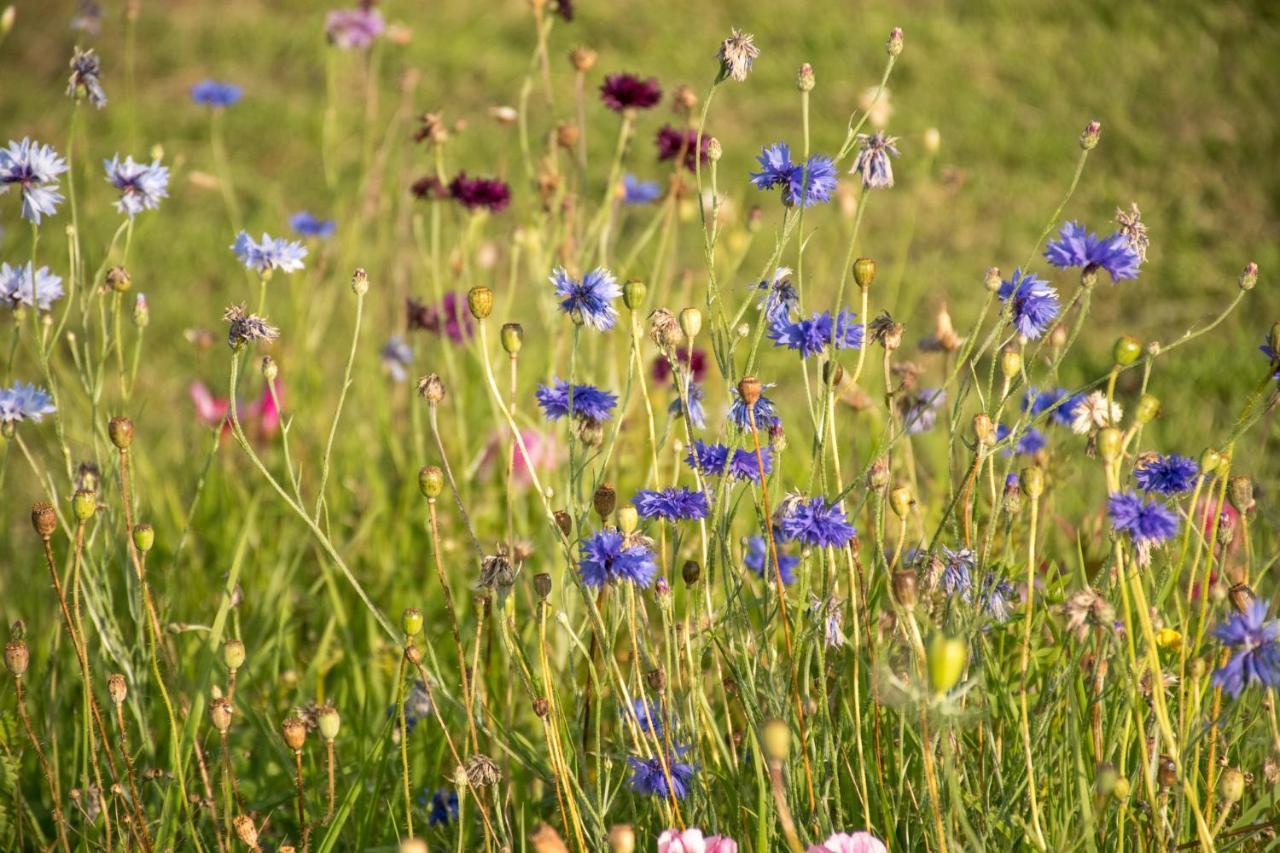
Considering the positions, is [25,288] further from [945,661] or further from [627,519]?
[945,661]

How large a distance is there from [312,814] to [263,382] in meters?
1.30

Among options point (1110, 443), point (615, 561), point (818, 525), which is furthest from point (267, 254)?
point (1110, 443)

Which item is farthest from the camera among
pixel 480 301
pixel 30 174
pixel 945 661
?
pixel 30 174

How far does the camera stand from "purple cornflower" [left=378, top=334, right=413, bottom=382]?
258 cm

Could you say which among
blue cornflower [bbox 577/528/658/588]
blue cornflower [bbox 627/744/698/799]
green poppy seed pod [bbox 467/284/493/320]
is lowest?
blue cornflower [bbox 627/744/698/799]

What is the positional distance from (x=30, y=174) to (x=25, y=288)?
0.47 feet

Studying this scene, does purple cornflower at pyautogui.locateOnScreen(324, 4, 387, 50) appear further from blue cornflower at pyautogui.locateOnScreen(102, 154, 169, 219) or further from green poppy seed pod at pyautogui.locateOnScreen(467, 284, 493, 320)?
green poppy seed pod at pyautogui.locateOnScreen(467, 284, 493, 320)

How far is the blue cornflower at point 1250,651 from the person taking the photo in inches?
42.6

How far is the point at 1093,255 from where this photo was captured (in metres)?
1.30

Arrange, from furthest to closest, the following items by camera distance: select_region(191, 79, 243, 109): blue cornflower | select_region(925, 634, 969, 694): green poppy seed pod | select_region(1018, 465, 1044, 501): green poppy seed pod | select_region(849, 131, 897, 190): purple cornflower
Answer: select_region(191, 79, 243, 109): blue cornflower < select_region(849, 131, 897, 190): purple cornflower < select_region(1018, 465, 1044, 501): green poppy seed pod < select_region(925, 634, 969, 694): green poppy seed pod

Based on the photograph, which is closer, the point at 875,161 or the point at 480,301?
the point at 480,301

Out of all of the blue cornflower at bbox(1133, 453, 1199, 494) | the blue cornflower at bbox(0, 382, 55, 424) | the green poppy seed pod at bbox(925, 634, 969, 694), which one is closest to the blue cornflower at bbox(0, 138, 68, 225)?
the blue cornflower at bbox(0, 382, 55, 424)

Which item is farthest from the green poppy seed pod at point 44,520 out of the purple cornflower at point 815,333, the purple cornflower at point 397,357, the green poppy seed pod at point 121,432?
the purple cornflower at point 397,357

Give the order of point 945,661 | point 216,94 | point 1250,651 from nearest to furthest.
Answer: point 945,661, point 1250,651, point 216,94
